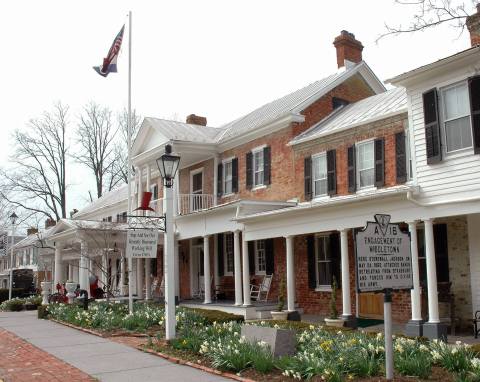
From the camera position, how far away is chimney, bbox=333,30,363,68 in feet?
72.1

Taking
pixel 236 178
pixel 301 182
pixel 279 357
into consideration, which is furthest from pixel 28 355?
pixel 236 178

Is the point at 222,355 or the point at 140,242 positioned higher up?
the point at 140,242

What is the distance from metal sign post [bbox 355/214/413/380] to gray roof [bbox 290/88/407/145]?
8.61m

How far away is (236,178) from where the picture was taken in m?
21.3

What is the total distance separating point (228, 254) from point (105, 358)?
1212 cm

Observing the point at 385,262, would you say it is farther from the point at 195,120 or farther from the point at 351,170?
the point at 195,120

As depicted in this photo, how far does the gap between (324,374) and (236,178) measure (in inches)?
569

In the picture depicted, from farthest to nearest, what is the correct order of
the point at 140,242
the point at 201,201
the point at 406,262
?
the point at 201,201
the point at 140,242
the point at 406,262

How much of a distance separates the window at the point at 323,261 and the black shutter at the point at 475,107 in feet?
23.1

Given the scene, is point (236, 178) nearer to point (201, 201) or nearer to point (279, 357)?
point (201, 201)

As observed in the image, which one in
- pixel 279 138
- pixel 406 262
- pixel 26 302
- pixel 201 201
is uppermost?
pixel 279 138

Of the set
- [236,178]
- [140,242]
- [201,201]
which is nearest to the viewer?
[140,242]

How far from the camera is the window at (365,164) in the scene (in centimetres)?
1596

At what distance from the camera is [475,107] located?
37.7 feet
